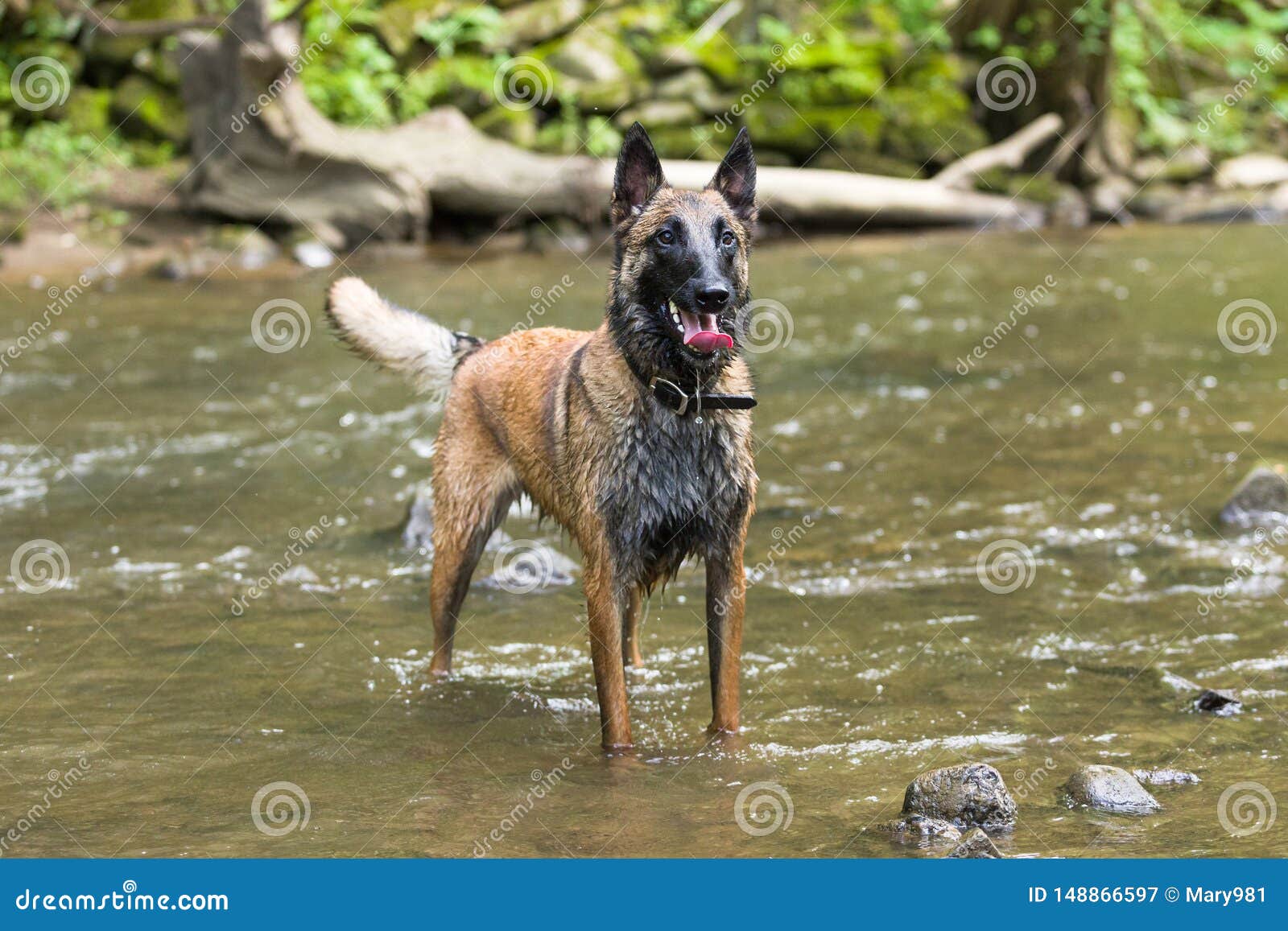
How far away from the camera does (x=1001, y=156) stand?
20.6m

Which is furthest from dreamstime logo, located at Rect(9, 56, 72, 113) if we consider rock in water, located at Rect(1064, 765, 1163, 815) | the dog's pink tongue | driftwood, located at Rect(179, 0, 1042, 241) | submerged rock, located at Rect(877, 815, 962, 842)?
rock in water, located at Rect(1064, 765, 1163, 815)

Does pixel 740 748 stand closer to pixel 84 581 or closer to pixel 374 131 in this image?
pixel 84 581

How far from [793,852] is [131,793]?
2455 millimetres

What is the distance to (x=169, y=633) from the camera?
684 centimetres

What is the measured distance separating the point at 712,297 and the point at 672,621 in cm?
245

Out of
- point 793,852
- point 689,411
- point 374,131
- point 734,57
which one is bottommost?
point 793,852

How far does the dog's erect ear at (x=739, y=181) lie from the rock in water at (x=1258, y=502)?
4086mm

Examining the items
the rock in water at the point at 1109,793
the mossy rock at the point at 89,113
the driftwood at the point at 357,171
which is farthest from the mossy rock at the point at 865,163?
the rock in water at the point at 1109,793

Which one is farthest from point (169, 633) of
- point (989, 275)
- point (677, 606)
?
point (989, 275)

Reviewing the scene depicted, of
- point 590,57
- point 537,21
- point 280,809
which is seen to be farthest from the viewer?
point 537,21

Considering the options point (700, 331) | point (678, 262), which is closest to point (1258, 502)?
point (700, 331)

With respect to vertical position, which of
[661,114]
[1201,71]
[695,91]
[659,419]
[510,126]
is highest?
[1201,71]

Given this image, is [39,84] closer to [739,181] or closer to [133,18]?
[133,18]

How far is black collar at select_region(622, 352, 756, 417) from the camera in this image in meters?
5.35
